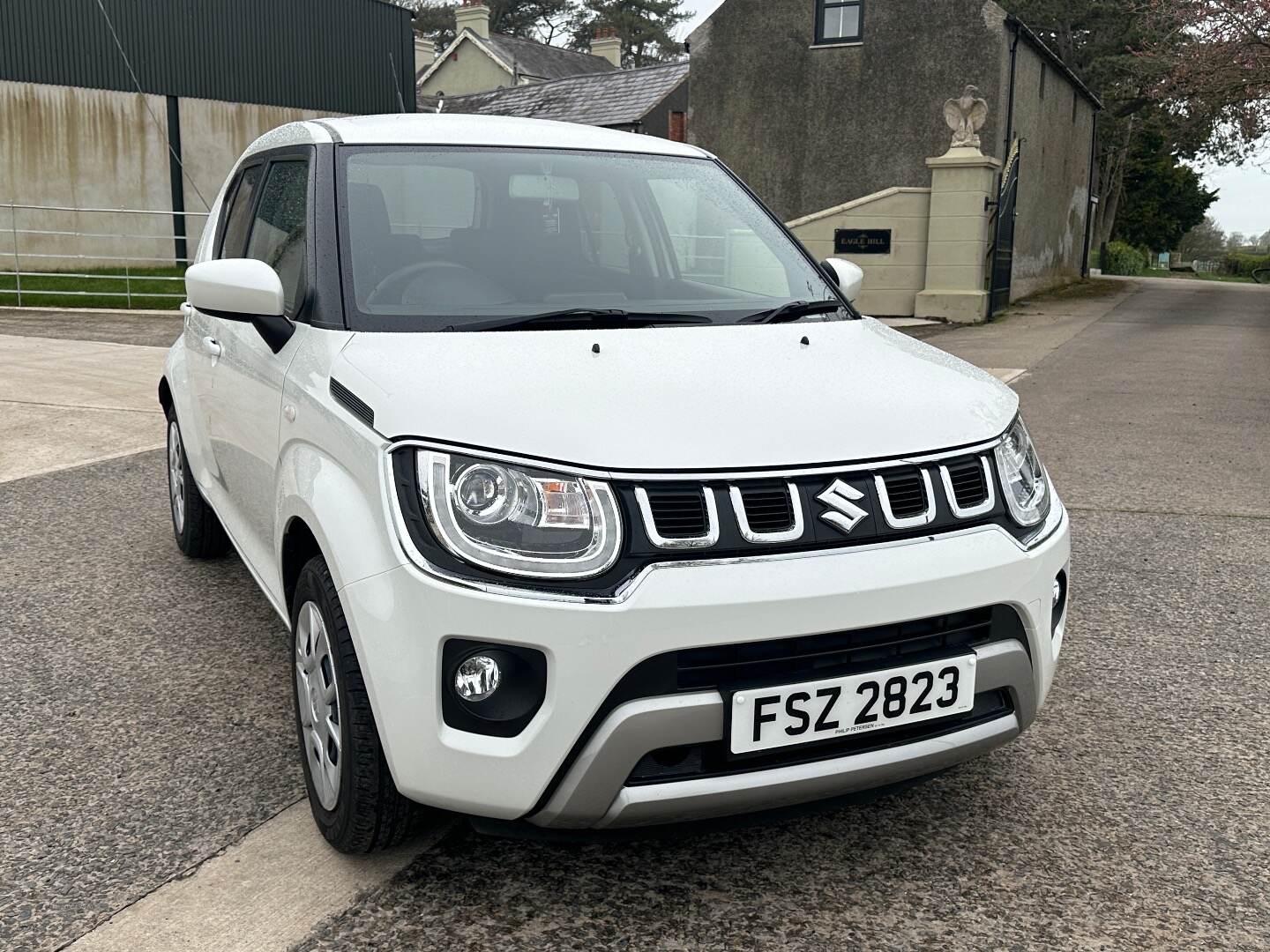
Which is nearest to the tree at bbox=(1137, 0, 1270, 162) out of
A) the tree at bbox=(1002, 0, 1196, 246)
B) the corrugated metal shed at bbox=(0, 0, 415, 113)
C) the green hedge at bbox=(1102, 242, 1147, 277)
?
the corrugated metal shed at bbox=(0, 0, 415, 113)

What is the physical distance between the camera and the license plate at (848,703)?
2.27m

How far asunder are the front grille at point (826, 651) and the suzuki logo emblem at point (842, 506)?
208 millimetres

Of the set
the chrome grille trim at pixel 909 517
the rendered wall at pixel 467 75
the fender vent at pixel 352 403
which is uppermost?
the rendered wall at pixel 467 75

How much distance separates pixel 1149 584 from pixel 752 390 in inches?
117

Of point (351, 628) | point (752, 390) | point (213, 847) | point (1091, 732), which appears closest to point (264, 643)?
point (213, 847)

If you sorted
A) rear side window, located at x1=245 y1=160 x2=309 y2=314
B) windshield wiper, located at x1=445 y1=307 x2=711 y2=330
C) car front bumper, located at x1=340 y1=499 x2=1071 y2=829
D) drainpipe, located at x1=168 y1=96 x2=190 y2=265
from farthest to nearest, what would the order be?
drainpipe, located at x1=168 y1=96 x2=190 y2=265, rear side window, located at x1=245 y1=160 x2=309 y2=314, windshield wiper, located at x1=445 y1=307 x2=711 y2=330, car front bumper, located at x1=340 y1=499 x2=1071 y2=829

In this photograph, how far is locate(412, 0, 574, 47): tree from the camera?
5784cm

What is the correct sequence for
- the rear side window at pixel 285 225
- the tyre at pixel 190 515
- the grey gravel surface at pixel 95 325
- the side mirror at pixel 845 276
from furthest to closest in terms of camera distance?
the grey gravel surface at pixel 95 325, the tyre at pixel 190 515, the side mirror at pixel 845 276, the rear side window at pixel 285 225

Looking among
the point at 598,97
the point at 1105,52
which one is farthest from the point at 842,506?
the point at 1105,52

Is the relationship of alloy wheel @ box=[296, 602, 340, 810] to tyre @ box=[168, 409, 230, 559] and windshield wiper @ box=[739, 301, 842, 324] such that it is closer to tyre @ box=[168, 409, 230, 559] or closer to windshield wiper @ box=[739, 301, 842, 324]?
windshield wiper @ box=[739, 301, 842, 324]

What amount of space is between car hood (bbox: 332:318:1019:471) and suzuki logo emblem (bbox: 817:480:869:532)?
0.21ft

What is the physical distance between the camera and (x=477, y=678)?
7.42 ft

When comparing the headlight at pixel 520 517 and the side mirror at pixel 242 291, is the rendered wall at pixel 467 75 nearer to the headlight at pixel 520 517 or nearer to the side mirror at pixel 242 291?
the side mirror at pixel 242 291

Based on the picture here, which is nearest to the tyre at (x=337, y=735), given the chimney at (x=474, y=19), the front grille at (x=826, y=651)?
the front grille at (x=826, y=651)
